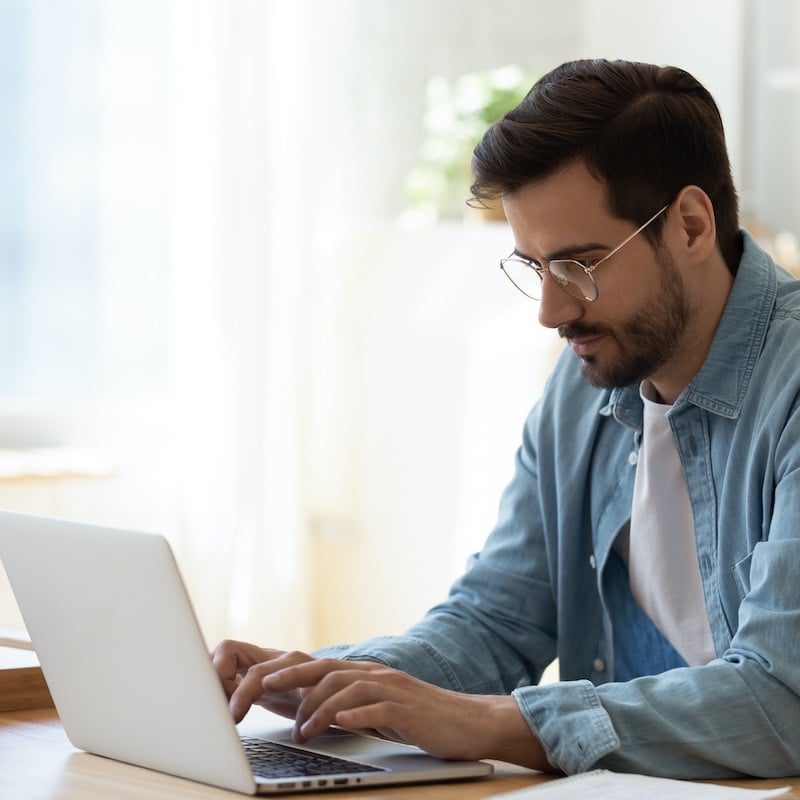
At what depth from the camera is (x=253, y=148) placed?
337 centimetres

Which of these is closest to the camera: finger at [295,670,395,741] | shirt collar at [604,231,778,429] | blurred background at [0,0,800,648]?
finger at [295,670,395,741]

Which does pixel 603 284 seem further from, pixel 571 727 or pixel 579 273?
pixel 571 727

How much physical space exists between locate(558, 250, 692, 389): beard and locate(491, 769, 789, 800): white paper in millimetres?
499

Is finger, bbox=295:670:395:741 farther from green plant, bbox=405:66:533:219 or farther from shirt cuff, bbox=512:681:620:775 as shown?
green plant, bbox=405:66:533:219

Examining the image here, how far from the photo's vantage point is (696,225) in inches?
60.6

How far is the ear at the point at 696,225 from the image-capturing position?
1.53m

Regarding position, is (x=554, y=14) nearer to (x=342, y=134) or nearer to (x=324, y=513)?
(x=342, y=134)

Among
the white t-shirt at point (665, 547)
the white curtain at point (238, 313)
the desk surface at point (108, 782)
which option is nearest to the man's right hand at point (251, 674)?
the desk surface at point (108, 782)

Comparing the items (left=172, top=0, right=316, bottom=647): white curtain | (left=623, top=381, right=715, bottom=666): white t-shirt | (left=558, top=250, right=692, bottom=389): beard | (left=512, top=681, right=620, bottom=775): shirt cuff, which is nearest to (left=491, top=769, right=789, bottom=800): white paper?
(left=512, top=681, right=620, bottom=775): shirt cuff

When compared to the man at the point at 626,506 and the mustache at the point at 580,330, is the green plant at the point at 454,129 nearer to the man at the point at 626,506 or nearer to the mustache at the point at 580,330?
the man at the point at 626,506

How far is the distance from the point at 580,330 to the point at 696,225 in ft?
0.57

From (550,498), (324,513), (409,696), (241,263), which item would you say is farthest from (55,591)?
(324,513)

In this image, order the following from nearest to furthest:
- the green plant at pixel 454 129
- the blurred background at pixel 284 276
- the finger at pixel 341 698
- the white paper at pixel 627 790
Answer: the white paper at pixel 627 790 < the finger at pixel 341 698 < the blurred background at pixel 284 276 < the green plant at pixel 454 129

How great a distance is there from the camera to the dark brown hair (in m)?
1.49
